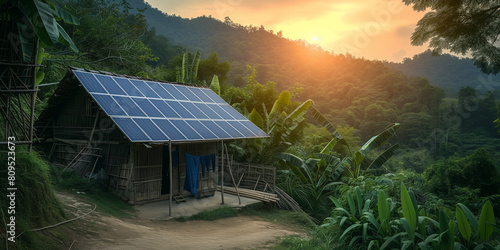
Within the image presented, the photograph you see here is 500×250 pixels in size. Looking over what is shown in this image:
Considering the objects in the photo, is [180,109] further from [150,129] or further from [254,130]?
[254,130]

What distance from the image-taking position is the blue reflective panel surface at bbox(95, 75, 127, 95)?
11680mm

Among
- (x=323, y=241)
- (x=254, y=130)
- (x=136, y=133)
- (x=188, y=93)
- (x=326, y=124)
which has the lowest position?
(x=323, y=241)

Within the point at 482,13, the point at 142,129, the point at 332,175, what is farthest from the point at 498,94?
the point at 142,129

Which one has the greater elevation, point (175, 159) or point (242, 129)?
point (242, 129)

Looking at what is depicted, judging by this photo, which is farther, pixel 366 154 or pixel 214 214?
pixel 366 154

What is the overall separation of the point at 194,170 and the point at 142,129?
2.90 metres

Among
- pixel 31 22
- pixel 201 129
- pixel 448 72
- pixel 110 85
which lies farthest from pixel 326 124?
pixel 448 72

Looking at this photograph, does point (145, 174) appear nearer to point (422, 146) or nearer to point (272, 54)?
point (422, 146)

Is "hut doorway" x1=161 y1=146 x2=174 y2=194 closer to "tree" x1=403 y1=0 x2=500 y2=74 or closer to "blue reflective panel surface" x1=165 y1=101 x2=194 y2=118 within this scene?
"blue reflective panel surface" x1=165 y1=101 x2=194 y2=118

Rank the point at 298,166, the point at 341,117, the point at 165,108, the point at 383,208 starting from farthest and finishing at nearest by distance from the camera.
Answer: the point at 341,117, the point at 298,166, the point at 165,108, the point at 383,208

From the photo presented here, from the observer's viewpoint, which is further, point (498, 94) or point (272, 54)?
point (272, 54)

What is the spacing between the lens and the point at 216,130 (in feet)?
41.4

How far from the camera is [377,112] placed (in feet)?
147

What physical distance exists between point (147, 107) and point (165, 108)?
0.73m
